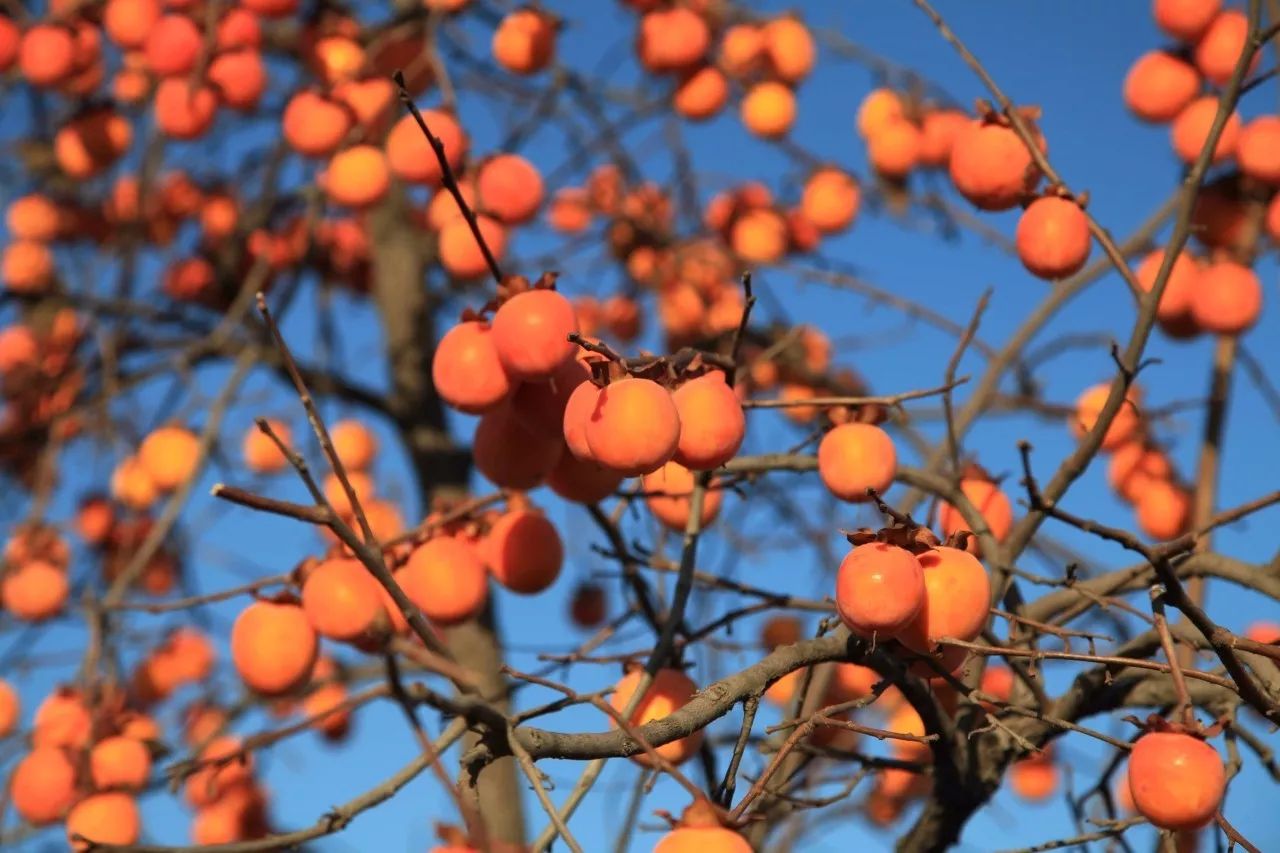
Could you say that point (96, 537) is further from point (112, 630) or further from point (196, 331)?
point (112, 630)

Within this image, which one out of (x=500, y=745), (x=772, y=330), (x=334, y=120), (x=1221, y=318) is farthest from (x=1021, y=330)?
(x=500, y=745)

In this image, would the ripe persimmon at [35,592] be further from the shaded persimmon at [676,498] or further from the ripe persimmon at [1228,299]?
the ripe persimmon at [1228,299]

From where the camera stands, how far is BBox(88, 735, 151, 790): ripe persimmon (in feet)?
7.70

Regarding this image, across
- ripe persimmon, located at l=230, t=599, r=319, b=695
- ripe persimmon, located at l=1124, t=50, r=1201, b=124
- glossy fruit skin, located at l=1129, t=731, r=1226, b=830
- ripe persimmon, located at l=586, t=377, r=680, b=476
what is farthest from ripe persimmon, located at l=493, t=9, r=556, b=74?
glossy fruit skin, located at l=1129, t=731, r=1226, b=830

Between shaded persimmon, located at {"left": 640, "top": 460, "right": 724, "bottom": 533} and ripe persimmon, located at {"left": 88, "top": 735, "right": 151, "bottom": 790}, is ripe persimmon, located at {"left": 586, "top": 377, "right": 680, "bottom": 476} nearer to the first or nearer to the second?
shaded persimmon, located at {"left": 640, "top": 460, "right": 724, "bottom": 533}

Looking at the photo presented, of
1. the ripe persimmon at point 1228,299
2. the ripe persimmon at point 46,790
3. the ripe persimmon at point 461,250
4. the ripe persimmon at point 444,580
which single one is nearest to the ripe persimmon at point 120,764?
the ripe persimmon at point 46,790

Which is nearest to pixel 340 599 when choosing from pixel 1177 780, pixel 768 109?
pixel 1177 780

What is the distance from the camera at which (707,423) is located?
1.37m

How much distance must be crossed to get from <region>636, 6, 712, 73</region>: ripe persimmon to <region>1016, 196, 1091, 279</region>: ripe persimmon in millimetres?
1545

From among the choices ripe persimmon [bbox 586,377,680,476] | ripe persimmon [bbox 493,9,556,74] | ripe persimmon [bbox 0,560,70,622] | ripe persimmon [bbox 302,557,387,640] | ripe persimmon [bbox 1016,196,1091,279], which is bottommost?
ripe persimmon [bbox 586,377,680,476]

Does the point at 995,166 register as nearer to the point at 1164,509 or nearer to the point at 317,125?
the point at 1164,509

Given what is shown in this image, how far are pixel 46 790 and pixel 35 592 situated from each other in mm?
979

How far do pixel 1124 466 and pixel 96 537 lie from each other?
8.94ft

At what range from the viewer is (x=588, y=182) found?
4.42 meters
